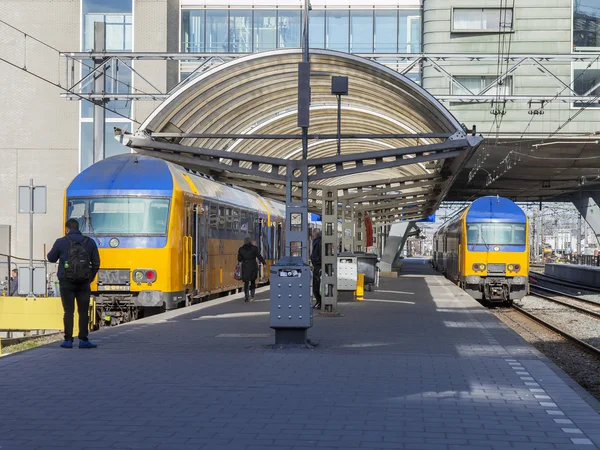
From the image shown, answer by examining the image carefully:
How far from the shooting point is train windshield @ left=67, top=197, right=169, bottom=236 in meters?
18.9

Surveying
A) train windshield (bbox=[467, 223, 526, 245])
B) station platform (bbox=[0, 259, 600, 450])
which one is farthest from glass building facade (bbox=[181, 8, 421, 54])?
station platform (bbox=[0, 259, 600, 450])

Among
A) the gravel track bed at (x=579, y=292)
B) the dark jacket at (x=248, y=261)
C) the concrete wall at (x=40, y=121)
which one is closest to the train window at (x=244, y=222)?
the dark jacket at (x=248, y=261)

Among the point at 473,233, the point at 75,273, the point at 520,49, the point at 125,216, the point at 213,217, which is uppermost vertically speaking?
the point at 520,49

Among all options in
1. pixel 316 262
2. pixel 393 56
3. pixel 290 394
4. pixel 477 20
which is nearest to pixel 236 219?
pixel 316 262

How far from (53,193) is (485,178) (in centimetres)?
2195

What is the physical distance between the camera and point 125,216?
19.0 m

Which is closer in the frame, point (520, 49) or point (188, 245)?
point (188, 245)

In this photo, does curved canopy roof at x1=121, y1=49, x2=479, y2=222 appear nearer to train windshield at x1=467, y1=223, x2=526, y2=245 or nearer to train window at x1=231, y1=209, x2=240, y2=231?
train window at x1=231, y1=209, x2=240, y2=231

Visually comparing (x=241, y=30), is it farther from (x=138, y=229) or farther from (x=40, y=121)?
(x=138, y=229)

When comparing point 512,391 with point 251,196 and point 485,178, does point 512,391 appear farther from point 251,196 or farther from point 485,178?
point 485,178

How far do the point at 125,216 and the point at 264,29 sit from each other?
26396 millimetres

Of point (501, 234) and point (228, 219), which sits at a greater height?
point (228, 219)

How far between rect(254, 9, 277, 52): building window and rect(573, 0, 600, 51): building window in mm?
12434

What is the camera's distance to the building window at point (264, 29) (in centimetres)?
4403
